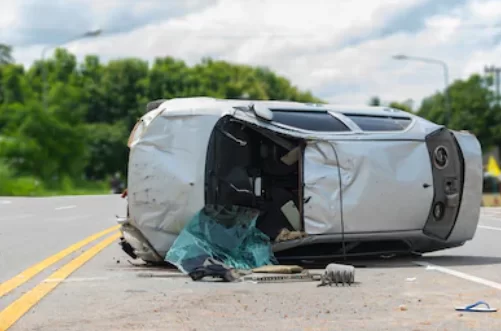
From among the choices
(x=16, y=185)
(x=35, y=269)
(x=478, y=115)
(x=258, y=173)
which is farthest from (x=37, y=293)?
(x=478, y=115)

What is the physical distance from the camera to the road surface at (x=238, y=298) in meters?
6.71

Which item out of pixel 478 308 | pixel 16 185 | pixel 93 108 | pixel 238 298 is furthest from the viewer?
pixel 93 108

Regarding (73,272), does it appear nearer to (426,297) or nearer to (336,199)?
(336,199)

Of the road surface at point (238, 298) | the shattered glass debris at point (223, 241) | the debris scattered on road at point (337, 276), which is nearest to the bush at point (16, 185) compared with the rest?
the road surface at point (238, 298)

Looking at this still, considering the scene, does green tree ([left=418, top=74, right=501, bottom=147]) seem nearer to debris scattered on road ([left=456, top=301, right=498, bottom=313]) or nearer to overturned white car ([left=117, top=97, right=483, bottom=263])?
overturned white car ([left=117, top=97, right=483, bottom=263])

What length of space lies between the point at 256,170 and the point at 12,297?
3.60m

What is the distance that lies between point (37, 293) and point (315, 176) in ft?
10.4

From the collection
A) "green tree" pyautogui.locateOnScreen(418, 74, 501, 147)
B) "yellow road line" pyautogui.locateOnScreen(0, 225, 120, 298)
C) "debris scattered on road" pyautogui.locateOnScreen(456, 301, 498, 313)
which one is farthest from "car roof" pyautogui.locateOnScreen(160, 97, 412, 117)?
"green tree" pyautogui.locateOnScreen(418, 74, 501, 147)

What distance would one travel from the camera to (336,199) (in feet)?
33.3

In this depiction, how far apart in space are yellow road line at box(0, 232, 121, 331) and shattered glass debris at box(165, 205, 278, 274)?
1176 mm

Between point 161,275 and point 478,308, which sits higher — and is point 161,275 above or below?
below

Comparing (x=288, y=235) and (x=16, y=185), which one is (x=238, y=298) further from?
(x=16, y=185)

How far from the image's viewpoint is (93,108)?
8231 centimetres

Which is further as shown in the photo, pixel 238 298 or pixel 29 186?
pixel 29 186
